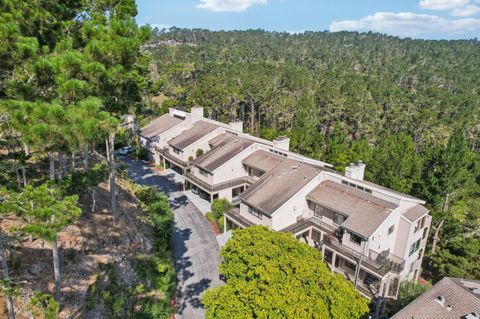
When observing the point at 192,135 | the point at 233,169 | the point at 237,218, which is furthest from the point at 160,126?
the point at 237,218

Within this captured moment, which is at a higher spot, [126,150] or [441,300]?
[441,300]

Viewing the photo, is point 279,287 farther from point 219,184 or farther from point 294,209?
point 219,184

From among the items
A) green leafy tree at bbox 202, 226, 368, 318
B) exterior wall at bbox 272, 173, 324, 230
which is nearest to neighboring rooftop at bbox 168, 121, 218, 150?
exterior wall at bbox 272, 173, 324, 230

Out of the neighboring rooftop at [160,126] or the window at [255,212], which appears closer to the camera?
the window at [255,212]

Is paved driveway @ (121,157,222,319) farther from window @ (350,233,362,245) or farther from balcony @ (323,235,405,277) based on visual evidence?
window @ (350,233,362,245)

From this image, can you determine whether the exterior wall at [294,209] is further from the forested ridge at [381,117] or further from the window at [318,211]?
the forested ridge at [381,117]

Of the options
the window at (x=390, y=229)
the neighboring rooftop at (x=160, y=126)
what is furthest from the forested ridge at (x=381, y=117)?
the window at (x=390, y=229)

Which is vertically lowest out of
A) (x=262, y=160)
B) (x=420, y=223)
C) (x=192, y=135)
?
(x=420, y=223)

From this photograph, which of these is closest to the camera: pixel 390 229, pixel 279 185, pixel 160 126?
pixel 390 229
